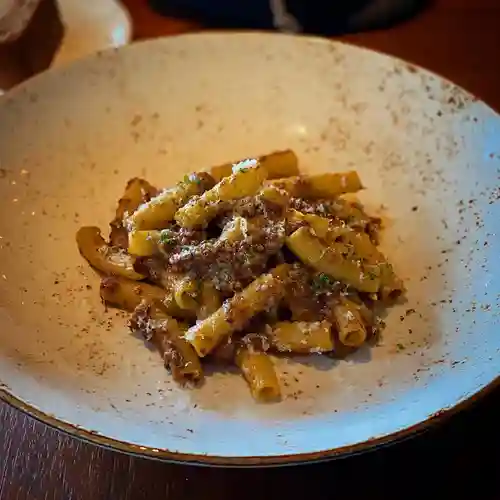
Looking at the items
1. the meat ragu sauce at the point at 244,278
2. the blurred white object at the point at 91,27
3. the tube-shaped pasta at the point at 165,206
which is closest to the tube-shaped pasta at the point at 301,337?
the meat ragu sauce at the point at 244,278

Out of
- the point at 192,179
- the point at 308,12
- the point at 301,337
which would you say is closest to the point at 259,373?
the point at 301,337

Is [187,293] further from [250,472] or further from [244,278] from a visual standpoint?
[250,472]

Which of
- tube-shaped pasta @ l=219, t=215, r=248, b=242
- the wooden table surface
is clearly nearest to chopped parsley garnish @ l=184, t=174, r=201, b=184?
tube-shaped pasta @ l=219, t=215, r=248, b=242

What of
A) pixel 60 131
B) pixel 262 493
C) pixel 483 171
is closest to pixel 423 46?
pixel 483 171

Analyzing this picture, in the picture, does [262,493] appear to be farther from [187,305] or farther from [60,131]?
[60,131]

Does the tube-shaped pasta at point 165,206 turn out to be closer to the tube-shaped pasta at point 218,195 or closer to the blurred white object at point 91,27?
the tube-shaped pasta at point 218,195

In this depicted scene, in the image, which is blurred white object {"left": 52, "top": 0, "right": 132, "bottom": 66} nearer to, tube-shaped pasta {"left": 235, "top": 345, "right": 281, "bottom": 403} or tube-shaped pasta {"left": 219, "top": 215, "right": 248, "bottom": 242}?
tube-shaped pasta {"left": 219, "top": 215, "right": 248, "bottom": 242}
